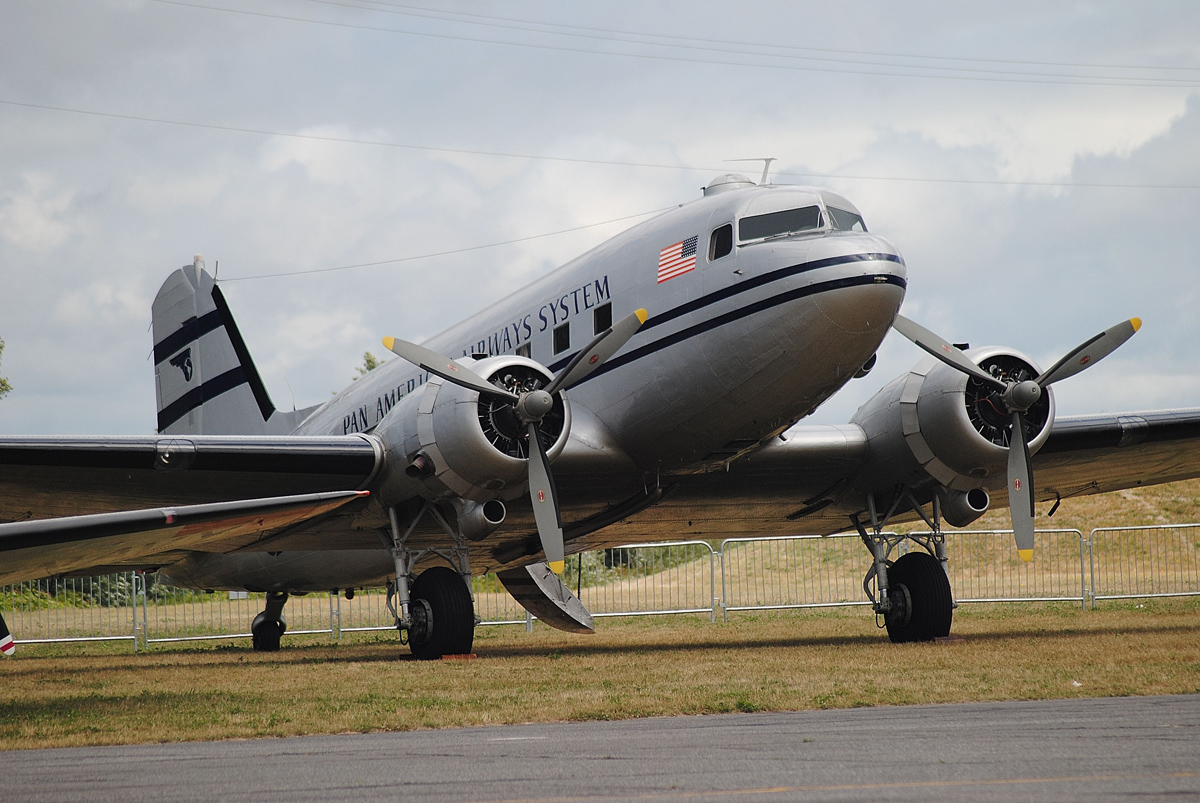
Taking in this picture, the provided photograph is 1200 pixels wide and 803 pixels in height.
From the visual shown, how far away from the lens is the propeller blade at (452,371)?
12.0 metres

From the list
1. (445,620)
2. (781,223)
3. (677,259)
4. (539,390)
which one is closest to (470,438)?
(539,390)

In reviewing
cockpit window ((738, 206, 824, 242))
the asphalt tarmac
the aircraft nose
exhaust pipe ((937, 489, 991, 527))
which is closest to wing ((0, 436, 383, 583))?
the asphalt tarmac

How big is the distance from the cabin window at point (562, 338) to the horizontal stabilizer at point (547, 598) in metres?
5.01

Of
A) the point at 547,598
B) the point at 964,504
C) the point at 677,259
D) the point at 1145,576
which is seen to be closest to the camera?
the point at 677,259

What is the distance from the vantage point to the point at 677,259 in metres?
12.8

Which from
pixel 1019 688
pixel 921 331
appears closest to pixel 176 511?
pixel 1019 688

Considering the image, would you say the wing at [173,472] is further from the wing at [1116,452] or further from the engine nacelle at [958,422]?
the wing at [1116,452]

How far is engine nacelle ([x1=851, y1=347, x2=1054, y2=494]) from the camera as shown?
13.5 meters

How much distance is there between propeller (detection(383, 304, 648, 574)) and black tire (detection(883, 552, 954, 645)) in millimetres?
4318

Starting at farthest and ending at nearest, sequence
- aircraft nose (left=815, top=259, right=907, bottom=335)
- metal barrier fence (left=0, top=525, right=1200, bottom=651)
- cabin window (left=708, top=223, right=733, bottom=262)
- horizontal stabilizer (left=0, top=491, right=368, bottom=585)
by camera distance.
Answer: metal barrier fence (left=0, top=525, right=1200, bottom=651) → cabin window (left=708, top=223, right=733, bottom=262) → aircraft nose (left=815, top=259, right=907, bottom=335) → horizontal stabilizer (left=0, top=491, right=368, bottom=585)

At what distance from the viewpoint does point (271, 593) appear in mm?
18578

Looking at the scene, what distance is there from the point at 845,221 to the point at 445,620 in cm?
594

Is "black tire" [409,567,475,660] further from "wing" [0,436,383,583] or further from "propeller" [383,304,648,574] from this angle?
"wing" [0,436,383,583]

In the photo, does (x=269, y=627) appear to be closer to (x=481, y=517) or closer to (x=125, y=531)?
(x=481, y=517)
